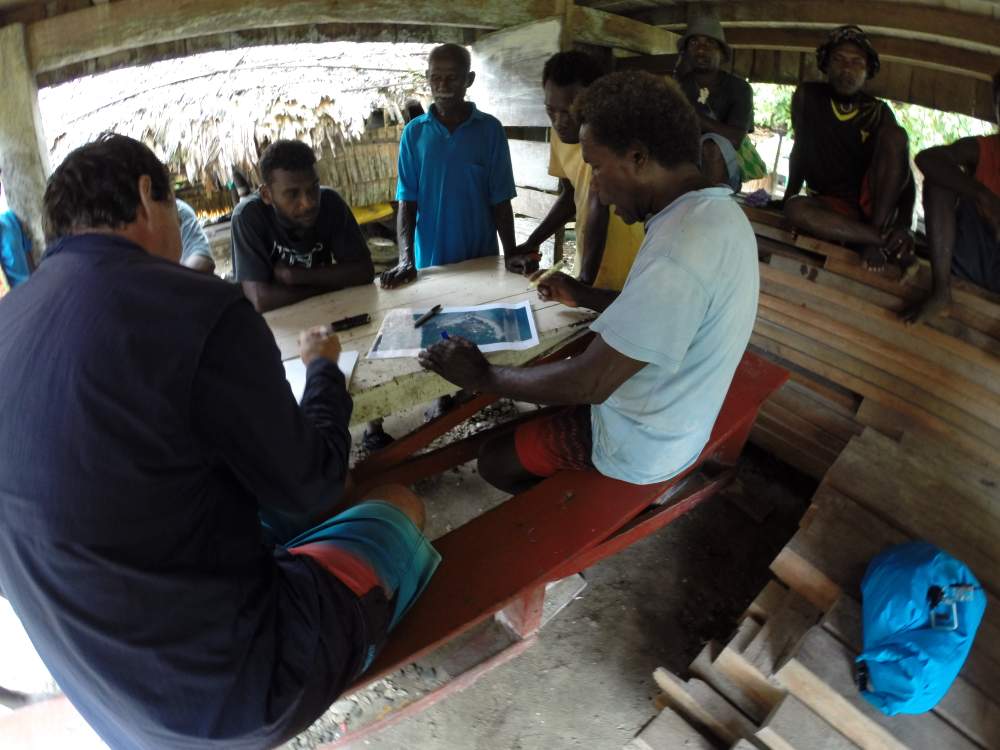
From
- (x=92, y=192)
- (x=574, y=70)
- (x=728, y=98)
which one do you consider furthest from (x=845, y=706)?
(x=728, y=98)

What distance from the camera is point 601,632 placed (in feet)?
8.43

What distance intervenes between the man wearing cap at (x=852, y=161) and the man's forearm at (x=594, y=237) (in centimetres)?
124

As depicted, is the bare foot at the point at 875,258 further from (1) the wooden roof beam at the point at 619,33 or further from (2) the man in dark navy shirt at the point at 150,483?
(2) the man in dark navy shirt at the point at 150,483

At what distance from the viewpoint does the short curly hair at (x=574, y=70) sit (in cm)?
263

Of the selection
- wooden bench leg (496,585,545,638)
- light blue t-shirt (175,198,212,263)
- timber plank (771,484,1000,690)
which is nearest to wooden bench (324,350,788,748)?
wooden bench leg (496,585,545,638)

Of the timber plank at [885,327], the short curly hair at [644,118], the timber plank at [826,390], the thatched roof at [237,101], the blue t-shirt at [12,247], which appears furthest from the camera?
the thatched roof at [237,101]

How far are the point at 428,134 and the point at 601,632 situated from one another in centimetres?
258

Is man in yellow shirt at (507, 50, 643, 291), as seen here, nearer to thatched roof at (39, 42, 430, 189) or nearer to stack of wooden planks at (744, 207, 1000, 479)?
stack of wooden planks at (744, 207, 1000, 479)

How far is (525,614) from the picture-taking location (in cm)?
187

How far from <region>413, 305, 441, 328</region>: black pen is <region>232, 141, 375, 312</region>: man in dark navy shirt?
20.4 inches

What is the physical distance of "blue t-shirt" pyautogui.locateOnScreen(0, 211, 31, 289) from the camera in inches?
109

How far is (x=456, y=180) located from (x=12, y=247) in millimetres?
2108

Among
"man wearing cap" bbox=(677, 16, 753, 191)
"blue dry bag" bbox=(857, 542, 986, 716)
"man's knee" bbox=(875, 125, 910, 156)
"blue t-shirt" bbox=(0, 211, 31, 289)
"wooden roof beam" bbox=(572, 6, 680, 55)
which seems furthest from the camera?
"wooden roof beam" bbox=(572, 6, 680, 55)

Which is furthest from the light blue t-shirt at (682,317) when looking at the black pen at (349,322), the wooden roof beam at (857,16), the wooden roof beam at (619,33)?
the wooden roof beam at (619,33)
